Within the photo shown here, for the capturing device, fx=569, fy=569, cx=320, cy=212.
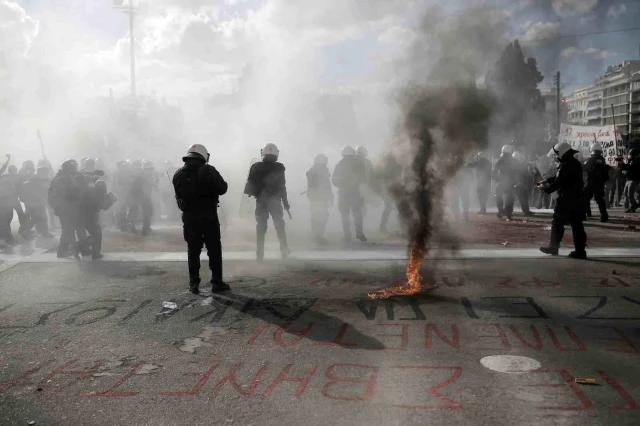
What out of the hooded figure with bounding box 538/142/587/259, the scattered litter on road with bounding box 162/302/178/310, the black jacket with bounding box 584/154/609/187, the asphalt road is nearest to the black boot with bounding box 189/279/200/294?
the asphalt road

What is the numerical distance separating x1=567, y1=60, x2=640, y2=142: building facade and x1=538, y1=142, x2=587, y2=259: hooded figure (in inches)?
2608

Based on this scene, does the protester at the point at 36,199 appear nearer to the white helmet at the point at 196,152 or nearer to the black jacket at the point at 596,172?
the white helmet at the point at 196,152

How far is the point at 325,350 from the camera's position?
4.59 metres

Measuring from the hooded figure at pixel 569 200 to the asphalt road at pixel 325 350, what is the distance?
940 millimetres

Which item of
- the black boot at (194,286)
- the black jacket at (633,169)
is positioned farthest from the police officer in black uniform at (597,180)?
the black boot at (194,286)

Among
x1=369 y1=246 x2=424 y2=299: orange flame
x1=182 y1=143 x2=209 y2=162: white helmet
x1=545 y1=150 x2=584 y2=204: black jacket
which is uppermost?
x1=182 y1=143 x2=209 y2=162: white helmet

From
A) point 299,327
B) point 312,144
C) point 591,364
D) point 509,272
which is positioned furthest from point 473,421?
point 312,144

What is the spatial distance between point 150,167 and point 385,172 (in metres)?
5.92

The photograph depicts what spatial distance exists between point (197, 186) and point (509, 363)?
4.28 meters

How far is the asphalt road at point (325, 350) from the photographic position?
3490 mm

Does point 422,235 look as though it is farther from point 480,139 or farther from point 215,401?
point 215,401

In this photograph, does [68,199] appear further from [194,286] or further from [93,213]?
[194,286]

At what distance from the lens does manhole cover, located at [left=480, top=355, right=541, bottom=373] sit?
4047 mm

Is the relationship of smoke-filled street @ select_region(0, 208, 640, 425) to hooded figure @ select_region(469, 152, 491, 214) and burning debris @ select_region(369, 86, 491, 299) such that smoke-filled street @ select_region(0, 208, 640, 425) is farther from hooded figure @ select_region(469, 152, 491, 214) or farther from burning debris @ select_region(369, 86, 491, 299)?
hooded figure @ select_region(469, 152, 491, 214)
